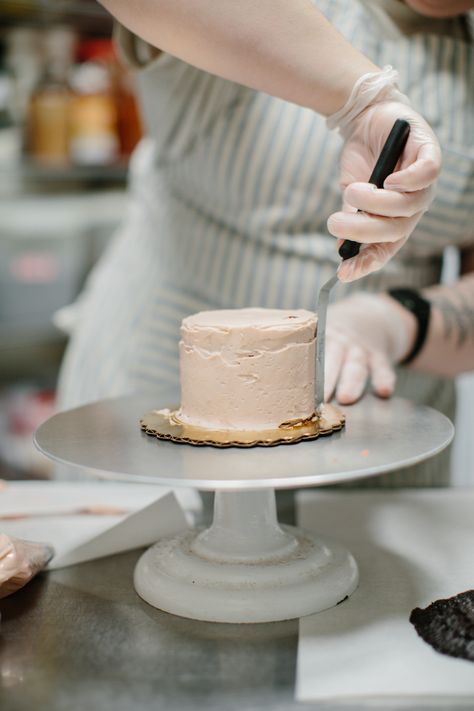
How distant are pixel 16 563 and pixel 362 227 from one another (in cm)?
46

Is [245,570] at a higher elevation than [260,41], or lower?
lower

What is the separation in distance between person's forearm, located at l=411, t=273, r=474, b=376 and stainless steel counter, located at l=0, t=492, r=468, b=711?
62 cm

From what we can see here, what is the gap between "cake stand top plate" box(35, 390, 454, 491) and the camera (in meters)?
0.73

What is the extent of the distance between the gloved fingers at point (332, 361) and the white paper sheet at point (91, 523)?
0.72 feet

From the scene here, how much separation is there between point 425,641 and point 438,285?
0.84 meters

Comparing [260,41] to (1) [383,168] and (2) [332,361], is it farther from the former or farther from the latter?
(2) [332,361]

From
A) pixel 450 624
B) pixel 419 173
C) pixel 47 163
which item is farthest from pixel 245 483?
pixel 47 163

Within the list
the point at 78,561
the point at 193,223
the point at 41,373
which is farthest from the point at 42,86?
the point at 78,561

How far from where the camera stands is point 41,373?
107 inches

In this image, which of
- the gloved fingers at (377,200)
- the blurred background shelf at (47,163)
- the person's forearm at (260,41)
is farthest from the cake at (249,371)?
the blurred background shelf at (47,163)

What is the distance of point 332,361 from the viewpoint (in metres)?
1.09

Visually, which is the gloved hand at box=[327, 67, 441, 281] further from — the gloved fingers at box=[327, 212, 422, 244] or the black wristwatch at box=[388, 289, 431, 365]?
the black wristwatch at box=[388, 289, 431, 365]

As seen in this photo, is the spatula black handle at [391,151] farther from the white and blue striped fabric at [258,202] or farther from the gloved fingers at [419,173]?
the white and blue striped fabric at [258,202]

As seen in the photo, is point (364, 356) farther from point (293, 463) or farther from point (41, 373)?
point (41, 373)
